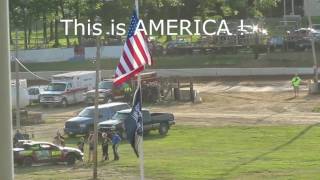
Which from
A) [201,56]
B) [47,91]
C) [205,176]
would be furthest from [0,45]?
[201,56]

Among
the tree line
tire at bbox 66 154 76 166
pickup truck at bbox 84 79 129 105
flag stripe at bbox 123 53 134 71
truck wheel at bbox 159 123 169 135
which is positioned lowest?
tire at bbox 66 154 76 166

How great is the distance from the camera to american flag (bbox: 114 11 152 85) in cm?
1509

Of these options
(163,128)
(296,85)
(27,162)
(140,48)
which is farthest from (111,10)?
(140,48)

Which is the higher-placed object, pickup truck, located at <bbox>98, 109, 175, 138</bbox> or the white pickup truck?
the white pickup truck

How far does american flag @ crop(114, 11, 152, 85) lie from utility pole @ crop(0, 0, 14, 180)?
8330mm

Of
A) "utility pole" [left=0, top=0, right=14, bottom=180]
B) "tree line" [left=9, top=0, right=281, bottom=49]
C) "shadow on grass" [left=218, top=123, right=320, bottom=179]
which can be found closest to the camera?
"utility pole" [left=0, top=0, right=14, bottom=180]

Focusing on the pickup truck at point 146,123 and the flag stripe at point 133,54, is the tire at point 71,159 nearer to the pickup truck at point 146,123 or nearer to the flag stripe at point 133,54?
the pickup truck at point 146,123

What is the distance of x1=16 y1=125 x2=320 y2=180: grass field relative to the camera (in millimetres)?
23797

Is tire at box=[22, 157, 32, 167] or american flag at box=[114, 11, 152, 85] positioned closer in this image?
american flag at box=[114, 11, 152, 85]

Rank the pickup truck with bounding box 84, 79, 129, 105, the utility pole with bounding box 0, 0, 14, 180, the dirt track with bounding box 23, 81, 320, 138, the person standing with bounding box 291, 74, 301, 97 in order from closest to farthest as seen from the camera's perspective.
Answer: the utility pole with bounding box 0, 0, 14, 180, the dirt track with bounding box 23, 81, 320, 138, the pickup truck with bounding box 84, 79, 129, 105, the person standing with bounding box 291, 74, 301, 97

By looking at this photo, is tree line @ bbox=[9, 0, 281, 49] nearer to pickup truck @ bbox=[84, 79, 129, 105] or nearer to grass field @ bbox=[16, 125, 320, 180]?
pickup truck @ bbox=[84, 79, 129, 105]

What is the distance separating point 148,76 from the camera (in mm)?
50562

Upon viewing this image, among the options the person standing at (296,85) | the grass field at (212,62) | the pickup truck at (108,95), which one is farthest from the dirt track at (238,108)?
the grass field at (212,62)

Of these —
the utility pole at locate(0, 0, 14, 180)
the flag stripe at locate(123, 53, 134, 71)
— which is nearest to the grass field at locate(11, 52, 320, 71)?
the flag stripe at locate(123, 53, 134, 71)
